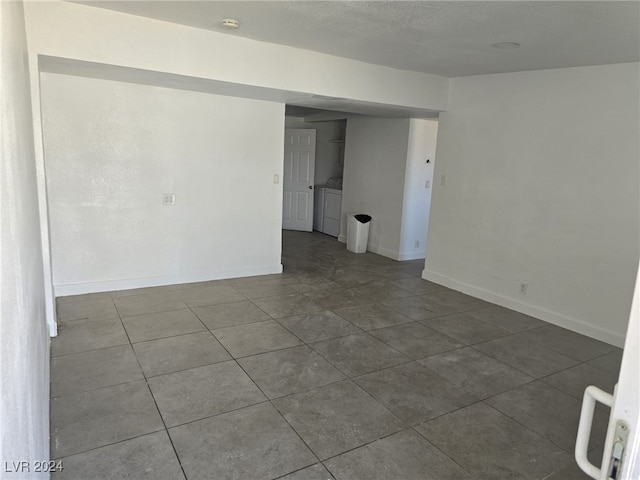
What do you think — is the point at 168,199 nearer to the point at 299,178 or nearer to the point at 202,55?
the point at 202,55

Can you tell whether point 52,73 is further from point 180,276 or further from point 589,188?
point 589,188

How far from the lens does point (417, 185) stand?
652 cm

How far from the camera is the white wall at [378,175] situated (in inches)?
256

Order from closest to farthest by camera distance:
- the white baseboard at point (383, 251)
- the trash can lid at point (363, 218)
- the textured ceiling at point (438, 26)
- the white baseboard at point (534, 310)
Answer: the textured ceiling at point (438, 26)
the white baseboard at point (534, 310)
the white baseboard at point (383, 251)
the trash can lid at point (363, 218)

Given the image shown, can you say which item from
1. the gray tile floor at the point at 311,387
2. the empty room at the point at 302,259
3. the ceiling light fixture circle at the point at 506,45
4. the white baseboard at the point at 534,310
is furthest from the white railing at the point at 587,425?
the white baseboard at the point at 534,310

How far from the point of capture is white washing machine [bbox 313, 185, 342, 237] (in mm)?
8047

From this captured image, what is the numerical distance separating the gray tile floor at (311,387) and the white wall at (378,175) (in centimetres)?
220

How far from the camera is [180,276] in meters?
4.95

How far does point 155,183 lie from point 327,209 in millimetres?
4169

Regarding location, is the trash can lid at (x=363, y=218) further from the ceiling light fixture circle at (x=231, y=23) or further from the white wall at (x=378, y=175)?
the ceiling light fixture circle at (x=231, y=23)

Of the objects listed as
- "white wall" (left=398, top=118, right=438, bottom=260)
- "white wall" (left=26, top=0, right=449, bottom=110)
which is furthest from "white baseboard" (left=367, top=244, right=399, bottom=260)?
"white wall" (left=26, top=0, right=449, bottom=110)

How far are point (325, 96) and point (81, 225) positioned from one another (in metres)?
2.82

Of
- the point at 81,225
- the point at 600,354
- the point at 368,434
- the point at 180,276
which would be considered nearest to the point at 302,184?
the point at 180,276

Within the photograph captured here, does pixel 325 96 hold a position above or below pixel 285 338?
above
